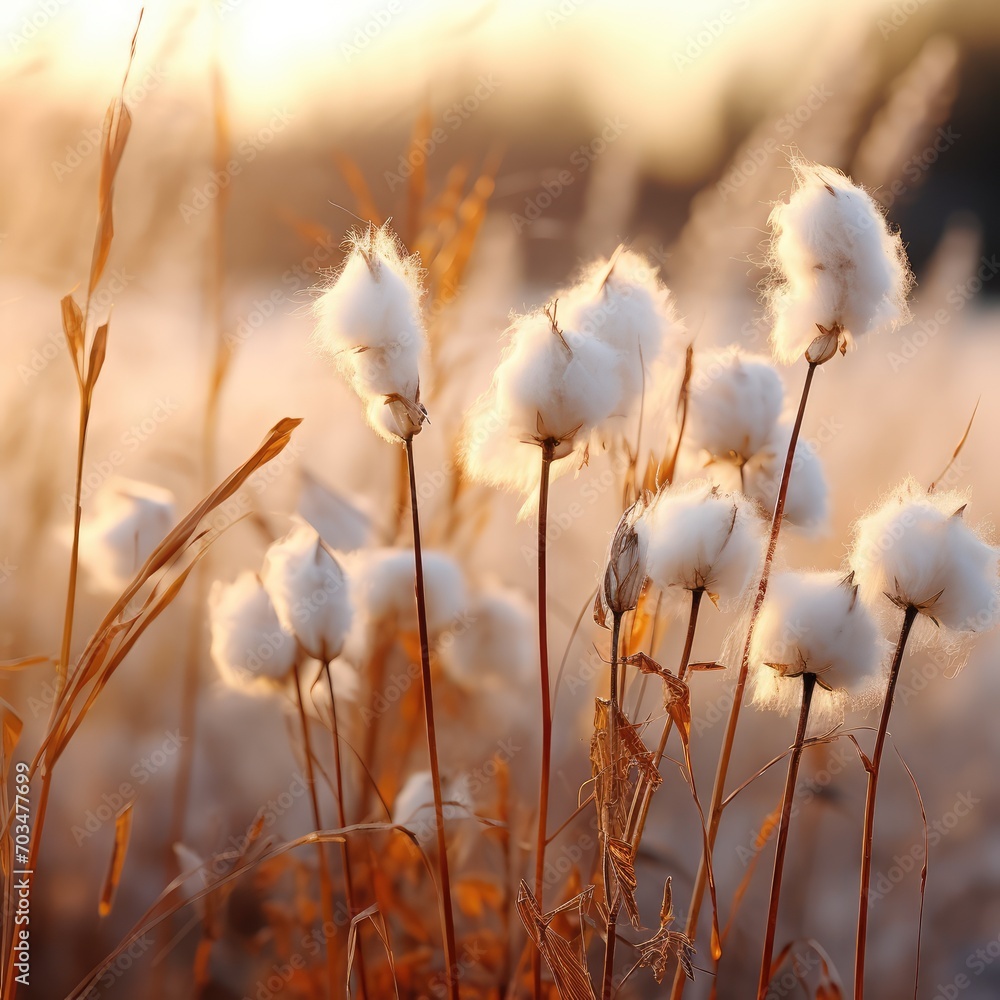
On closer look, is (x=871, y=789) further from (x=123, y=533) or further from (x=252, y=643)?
(x=123, y=533)

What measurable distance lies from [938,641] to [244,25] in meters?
0.66

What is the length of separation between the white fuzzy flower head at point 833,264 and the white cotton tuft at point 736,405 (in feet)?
0.17

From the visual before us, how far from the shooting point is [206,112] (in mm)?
811

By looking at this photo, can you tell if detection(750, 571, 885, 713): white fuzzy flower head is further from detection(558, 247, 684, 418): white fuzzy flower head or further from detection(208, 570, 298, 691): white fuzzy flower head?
detection(208, 570, 298, 691): white fuzzy flower head

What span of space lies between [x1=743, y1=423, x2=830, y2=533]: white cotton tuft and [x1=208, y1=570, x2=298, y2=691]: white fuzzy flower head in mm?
277

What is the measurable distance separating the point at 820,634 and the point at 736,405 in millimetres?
154

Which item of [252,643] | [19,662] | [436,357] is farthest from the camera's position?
[436,357]

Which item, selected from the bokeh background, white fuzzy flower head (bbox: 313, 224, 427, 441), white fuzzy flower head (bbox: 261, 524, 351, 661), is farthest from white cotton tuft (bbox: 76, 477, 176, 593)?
white fuzzy flower head (bbox: 313, 224, 427, 441)

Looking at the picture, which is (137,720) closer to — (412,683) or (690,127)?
(412,683)

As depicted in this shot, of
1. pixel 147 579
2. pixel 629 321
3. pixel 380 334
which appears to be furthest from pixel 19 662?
pixel 629 321

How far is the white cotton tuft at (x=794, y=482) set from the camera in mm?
458

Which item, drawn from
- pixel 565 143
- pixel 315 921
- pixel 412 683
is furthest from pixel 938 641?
pixel 565 143

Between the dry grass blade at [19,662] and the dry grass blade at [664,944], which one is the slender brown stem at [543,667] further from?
the dry grass blade at [19,662]

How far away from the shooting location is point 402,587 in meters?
0.63
